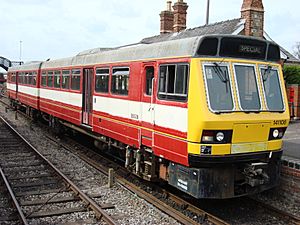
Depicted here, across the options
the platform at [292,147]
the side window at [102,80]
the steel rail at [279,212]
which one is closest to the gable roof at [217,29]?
the platform at [292,147]

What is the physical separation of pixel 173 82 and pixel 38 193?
371 cm

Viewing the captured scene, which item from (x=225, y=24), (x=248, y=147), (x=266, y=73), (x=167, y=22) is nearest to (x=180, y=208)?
(x=248, y=147)

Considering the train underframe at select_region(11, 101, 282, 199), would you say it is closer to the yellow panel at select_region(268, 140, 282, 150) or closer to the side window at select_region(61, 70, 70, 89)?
the yellow panel at select_region(268, 140, 282, 150)

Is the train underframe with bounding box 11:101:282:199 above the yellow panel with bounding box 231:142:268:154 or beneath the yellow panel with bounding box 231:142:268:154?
beneath

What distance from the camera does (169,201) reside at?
7.95 metres

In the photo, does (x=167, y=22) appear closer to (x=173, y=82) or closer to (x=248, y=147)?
(x=173, y=82)

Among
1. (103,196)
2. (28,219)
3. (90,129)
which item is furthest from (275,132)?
(90,129)

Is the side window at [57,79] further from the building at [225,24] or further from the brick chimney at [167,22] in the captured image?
the brick chimney at [167,22]

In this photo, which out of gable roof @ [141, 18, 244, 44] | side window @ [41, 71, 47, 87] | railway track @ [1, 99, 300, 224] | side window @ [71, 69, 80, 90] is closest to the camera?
railway track @ [1, 99, 300, 224]

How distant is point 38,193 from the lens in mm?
8289

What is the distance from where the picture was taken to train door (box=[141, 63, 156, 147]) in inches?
306

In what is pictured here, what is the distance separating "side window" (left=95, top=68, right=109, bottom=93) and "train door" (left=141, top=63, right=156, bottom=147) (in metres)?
2.27

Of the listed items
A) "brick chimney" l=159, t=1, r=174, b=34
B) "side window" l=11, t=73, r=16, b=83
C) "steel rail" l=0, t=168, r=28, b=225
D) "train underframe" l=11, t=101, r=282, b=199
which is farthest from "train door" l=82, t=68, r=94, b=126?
"side window" l=11, t=73, r=16, b=83

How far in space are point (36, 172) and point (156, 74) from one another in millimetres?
4607
